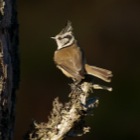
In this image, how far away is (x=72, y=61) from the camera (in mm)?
6461

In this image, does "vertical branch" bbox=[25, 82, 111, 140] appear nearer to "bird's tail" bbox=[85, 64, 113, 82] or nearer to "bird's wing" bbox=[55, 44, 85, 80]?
"bird's tail" bbox=[85, 64, 113, 82]

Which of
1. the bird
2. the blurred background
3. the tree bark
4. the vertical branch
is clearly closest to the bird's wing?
the bird

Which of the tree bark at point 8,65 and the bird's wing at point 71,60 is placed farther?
the bird's wing at point 71,60

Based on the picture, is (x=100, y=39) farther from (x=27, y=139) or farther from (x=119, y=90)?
(x=27, y=139)

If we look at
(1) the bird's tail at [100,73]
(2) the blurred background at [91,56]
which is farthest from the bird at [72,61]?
(2) the blurred background at [91,56]

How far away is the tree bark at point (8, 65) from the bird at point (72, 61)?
629 millimetres

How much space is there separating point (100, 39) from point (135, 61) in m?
0.46

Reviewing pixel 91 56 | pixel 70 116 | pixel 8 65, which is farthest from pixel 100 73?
pixel 91 56

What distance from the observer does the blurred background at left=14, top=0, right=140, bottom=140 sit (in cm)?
929

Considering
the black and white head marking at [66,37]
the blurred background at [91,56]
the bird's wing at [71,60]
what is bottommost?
the blurred background at [91,56]

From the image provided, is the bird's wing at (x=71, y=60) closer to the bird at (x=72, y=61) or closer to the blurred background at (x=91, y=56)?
the bird at (x=72, y=61)

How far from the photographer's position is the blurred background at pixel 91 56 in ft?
30.5

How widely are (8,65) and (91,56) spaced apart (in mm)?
4340

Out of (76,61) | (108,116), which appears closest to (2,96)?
(76,61)
